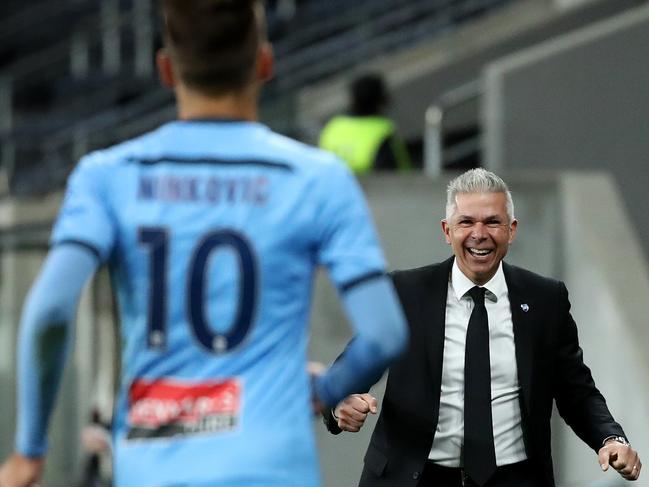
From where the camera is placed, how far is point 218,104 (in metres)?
3.22

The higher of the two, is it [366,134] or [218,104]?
[366,134]

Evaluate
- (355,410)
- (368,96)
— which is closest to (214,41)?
(355,410)

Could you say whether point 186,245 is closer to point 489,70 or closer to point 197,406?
point 197,406

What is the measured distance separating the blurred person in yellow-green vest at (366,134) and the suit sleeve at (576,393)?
5.31 m

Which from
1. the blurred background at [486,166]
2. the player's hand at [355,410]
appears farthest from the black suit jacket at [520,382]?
the blurred background at [486,166]

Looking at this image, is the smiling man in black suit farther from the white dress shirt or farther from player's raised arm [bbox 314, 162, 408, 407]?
player's raised arm [bbox 314, 162, 408, 407]

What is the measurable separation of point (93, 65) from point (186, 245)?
54.5 ft

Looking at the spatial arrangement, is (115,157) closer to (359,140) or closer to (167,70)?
(167,70)

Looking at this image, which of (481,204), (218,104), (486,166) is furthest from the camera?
(486,166)

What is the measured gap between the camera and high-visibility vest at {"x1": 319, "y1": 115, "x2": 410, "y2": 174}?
401 inches

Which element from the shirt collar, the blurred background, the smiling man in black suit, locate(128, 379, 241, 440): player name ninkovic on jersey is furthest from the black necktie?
the blurred background

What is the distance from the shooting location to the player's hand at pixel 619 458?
4.64m

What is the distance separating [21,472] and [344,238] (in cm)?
78

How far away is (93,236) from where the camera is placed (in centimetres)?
310
